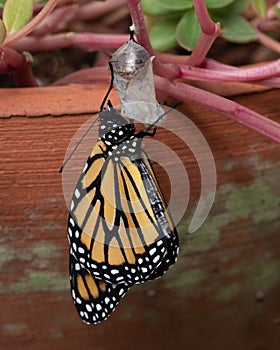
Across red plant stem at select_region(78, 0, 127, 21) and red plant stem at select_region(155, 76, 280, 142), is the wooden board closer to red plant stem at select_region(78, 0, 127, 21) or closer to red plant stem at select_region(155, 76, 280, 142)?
red plant stem at select_region(155, 76, 280, 142)

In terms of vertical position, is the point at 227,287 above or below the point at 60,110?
below

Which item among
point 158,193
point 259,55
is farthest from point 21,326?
point 259,55

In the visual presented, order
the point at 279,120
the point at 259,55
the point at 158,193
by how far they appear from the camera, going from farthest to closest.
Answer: the point at 259,55, the point at 279,120, the point at 158,193

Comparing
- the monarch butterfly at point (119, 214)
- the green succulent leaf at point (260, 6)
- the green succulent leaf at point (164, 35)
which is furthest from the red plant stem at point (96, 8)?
the monarch butterfly at point (119, 214)

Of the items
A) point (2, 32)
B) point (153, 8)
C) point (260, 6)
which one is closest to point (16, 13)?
point (2, 32)

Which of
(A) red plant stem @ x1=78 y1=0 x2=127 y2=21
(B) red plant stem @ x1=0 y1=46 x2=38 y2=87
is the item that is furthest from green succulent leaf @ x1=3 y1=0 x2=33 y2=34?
(A) red plant stem @ x1=78 y1=0 x2=127 y2=21

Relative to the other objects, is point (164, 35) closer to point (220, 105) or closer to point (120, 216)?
point (220, 105)

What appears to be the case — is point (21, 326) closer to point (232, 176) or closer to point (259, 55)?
point (232, 176)
